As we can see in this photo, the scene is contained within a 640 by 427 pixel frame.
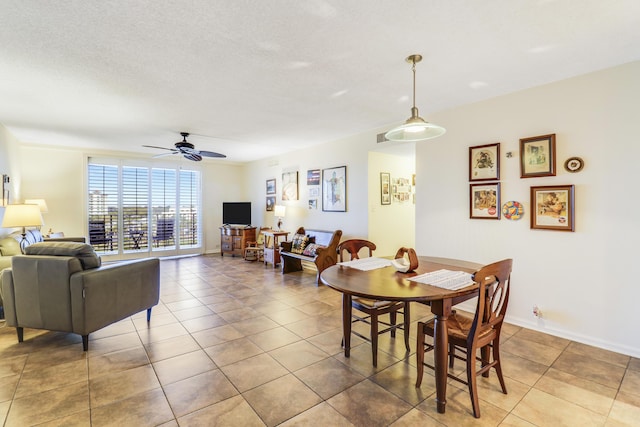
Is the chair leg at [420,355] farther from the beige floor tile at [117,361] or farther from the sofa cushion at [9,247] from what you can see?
the sofa cushion at [9,247]

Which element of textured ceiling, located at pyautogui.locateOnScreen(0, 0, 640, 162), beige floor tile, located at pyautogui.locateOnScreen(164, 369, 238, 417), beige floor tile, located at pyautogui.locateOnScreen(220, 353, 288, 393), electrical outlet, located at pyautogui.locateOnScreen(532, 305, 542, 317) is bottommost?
beige floor tile, located at pyautogui.locateOnScreen(164, 369, 238, 417)

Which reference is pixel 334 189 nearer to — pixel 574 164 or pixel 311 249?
pixel 311 249

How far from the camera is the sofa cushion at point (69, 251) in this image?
9.04 feet

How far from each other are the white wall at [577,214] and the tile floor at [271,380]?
0.88 feet

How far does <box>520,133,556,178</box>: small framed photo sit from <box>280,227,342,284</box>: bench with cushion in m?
2.85

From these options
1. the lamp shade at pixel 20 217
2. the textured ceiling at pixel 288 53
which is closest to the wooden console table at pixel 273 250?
the textured ceiling at pixel 288 53

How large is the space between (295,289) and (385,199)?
2.19 meters

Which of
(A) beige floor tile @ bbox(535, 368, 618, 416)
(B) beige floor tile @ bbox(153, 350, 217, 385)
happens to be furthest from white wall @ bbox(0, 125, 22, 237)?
(A) beige floor tile @ bbox(535, 368, 618, 416)

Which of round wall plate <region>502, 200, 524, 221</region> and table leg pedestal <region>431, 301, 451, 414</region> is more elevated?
round wall plate <region>502, 200, 524, 221</region>

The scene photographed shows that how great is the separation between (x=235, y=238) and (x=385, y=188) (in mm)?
4070

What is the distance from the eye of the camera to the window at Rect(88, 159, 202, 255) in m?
6.70

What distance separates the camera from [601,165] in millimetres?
2805

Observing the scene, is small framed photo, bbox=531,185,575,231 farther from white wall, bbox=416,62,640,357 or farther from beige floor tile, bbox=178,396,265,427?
beige floor tile, bbox=178,396,265,427

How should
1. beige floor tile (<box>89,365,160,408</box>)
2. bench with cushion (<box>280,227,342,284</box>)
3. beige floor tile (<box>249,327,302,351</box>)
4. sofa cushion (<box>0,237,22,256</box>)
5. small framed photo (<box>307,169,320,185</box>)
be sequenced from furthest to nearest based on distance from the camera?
1. small framed photo (<box>307,169,320,185</box>)
2. bench with cushion (<box>280,227,342,284</box>)
3. sofa cushion (<box>0,237,22,256</box>)
4. beige floor tile (<box>249,327,302,351</box>)
5. beige floor tile (<box>89,365,160,408</box>)
